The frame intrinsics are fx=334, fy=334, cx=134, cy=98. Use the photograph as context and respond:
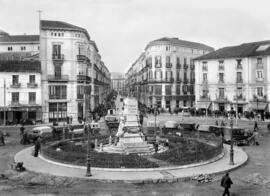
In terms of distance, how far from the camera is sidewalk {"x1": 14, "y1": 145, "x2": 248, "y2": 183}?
60.1 ft

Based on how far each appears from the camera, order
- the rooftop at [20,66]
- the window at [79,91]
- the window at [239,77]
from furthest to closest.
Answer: the window at [239,77], the window at [79,91], the rooftop at [20,66]

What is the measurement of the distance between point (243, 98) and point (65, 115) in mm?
30353

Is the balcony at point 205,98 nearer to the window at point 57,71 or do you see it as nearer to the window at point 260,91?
the window at point 260,91

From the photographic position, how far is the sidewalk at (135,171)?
722 inches

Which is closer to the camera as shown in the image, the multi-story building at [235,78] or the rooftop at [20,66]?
the rooftop at [20,66]

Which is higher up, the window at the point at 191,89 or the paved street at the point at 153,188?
the window at the point at 191,89

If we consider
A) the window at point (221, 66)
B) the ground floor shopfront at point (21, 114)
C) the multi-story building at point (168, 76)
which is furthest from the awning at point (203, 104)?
the ground floor shopfront at point (21, 114)

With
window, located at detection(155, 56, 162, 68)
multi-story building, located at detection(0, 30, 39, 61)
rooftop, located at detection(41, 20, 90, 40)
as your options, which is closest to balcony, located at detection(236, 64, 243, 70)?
window, located at detection(155, 56, 162, 68)

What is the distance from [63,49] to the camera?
5309cm

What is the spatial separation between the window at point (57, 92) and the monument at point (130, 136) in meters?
27.1

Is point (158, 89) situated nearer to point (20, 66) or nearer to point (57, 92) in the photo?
point (57, 92)

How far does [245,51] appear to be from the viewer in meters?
60.0

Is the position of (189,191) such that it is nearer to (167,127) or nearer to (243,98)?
(167,127)

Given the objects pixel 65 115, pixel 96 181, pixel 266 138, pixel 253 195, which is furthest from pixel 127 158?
pixel 65 115
